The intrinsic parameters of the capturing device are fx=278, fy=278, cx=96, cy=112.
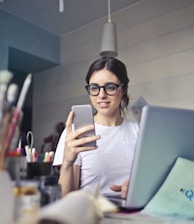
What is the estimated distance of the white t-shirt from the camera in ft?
3.45

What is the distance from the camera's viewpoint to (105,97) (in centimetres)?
112

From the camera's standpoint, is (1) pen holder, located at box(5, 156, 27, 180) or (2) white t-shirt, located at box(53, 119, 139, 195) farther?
(2) white t-shirt, located at box(53, 119, 139, 195)

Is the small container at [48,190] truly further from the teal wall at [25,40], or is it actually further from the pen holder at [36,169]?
the teal wall at [25,40]

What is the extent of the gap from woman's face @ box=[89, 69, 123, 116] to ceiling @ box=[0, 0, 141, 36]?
Answer: 149 cm

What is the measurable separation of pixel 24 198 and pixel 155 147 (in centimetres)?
34

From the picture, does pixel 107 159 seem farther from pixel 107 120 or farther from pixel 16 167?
pixel 16 167

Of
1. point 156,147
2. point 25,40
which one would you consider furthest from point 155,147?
point 25,40

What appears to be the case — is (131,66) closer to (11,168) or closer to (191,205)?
(191,205)

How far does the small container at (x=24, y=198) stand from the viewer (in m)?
0.42

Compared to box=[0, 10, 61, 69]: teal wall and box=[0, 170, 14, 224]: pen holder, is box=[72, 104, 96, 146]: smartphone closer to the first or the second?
box=[0, 170, 14, 224]: pen holder

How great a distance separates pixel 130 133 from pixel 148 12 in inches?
62.7

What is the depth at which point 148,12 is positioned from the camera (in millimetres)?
2438

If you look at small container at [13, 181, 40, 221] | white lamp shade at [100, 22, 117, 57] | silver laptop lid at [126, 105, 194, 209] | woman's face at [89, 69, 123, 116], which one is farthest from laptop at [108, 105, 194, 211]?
white lamp shade at [100, 22, 117, 57]

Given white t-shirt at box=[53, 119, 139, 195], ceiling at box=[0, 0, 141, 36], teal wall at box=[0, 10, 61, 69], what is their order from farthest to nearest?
1. teal wall at box=[0, 10, 61, 69]
2. ceiling at box=[0, 0, 141, 36]
3. white t-shirt at box=[53, 119, 139, 195]
